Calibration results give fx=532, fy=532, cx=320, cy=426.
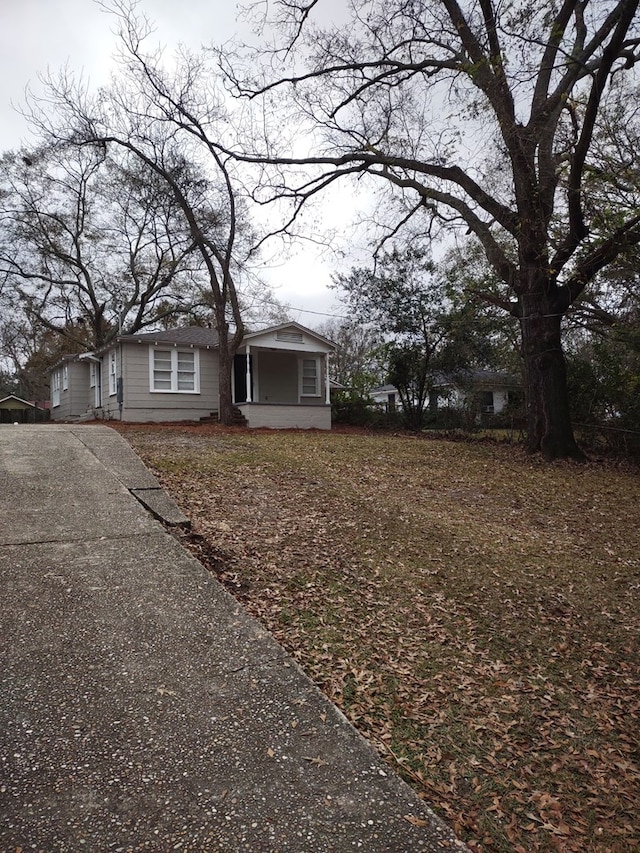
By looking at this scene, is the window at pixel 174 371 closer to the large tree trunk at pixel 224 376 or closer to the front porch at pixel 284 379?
the front porch at pixel 284 379

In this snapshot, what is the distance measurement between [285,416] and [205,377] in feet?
9.60

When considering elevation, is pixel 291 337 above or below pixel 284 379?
above

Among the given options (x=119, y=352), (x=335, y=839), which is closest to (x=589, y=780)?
(x=335, y=839)

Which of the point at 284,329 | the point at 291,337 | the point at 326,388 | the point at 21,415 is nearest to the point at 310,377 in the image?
the point at 326,388

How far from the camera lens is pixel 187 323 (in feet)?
86.4

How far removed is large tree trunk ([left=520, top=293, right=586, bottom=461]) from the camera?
10.1 meters

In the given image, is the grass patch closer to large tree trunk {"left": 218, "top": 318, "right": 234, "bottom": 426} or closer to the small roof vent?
large tree trunk {"left": 218, "top": 318, "right": 234, "bottom": 426}

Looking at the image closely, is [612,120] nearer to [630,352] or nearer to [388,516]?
[630,352]

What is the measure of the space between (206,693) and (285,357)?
15551 mm

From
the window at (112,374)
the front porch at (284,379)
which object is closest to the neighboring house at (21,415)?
the window at (112,374)

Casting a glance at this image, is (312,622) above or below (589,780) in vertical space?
above

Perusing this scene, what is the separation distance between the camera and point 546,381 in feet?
A: 33.7

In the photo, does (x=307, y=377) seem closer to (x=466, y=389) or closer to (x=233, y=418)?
(x=233, y=418)

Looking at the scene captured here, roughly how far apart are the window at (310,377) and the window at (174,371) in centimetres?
359
